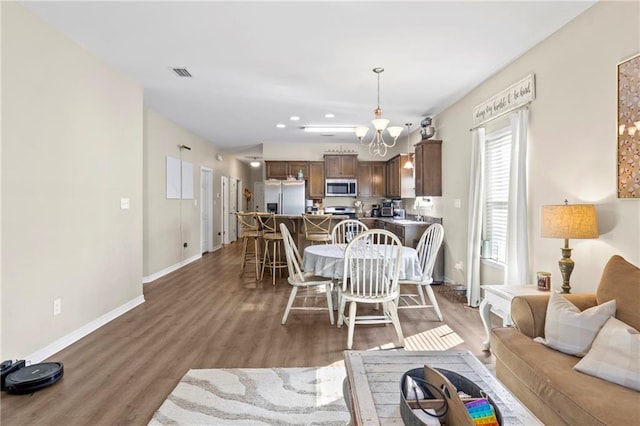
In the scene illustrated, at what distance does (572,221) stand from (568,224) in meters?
0.03

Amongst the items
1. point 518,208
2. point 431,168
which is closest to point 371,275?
point 518,208

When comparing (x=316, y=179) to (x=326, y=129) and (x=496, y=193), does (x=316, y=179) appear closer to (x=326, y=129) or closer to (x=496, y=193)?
(x=326, y=129)

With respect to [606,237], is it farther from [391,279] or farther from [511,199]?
[391,279]

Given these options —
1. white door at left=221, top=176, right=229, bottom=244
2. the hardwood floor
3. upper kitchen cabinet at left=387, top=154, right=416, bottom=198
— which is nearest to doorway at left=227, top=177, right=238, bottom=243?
white door at left=221, top=176, right=229, bottom=244

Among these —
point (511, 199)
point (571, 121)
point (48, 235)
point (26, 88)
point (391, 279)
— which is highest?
point (26, 88)

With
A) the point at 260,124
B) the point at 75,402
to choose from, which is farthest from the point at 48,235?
the point at 260,124

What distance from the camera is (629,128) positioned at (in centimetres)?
218

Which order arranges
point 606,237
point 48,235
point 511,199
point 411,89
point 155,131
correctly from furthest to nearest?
point 155,131 < point 411,89 < point 511,199 < point 48,235 < point 606,237

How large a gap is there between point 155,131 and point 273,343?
4.24m

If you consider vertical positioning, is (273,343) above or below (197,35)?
below

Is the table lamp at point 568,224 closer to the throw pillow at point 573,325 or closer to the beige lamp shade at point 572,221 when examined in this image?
the beige lamp shade at point 572,221

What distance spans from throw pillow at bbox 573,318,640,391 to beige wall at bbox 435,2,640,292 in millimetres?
867

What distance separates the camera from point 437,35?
297 centimetres

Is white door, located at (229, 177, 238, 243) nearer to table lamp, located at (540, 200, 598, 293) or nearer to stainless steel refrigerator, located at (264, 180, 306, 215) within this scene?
Answer: stainless steel refrigerator, located at (264, 180, 306, 215)
